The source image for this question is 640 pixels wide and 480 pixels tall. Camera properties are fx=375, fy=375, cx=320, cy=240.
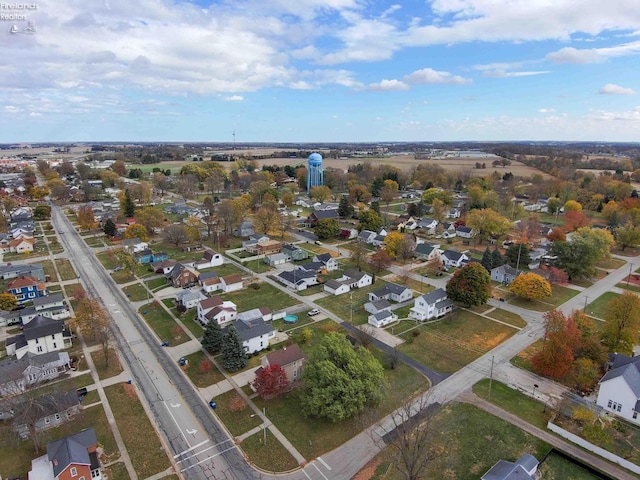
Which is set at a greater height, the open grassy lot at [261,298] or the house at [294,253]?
the house at [294,253]

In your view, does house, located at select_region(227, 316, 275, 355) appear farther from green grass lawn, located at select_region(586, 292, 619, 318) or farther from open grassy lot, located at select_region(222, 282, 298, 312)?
green grass lawn, located at select_region(586, 292, 619, 318)

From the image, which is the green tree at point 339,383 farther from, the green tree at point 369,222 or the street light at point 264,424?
the green tree at point 369,222

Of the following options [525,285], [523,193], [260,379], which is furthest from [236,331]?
[523,193]

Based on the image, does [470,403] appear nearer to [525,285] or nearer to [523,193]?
[525,285]

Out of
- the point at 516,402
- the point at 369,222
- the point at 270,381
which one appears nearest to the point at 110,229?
the point at 369,222

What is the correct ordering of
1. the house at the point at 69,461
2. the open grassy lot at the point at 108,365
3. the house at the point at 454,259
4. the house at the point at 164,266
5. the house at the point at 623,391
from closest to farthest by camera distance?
1. the house at the point at 69,461
2. the house at the point at 623,391
3. the open grassy lot at the point at 108,365
4. the house at the point at 164,266
5. the house at the point at 454,259

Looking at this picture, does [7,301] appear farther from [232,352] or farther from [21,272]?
[232,352]

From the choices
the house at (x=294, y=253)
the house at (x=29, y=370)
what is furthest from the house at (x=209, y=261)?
the house at (x=29, y=370)
